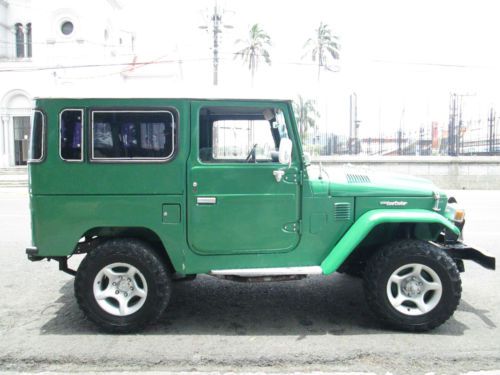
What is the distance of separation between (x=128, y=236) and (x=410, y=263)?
2.64 m

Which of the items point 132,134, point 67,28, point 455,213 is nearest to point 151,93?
point 132,134

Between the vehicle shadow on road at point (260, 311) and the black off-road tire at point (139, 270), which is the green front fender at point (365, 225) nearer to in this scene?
the vehicle shadow on road at point (260, 311)

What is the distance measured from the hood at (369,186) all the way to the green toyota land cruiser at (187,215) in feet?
0.13

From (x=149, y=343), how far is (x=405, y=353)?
215cm

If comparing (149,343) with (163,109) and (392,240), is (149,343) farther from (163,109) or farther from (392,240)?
(392,240)

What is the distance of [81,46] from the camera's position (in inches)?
1124

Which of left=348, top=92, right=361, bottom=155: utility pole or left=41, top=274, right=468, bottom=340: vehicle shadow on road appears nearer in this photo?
left=41, top=274, right=468, bottom=340: vehicle shadow on road

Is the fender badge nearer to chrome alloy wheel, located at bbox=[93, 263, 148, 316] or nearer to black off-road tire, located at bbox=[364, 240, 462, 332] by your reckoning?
black off-road tire, located at bbox=[364, 240, 462, 332]

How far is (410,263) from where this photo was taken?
4137 millimetres

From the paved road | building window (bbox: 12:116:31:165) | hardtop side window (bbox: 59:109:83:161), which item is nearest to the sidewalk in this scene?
building window (bbox: 12:116:31:165)

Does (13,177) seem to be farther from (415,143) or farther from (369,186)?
(369,186)

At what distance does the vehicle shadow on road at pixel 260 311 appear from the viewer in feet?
13.8

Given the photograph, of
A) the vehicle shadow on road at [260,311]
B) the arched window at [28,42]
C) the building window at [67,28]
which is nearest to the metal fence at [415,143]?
the vehicle shadow on road at [260,311]

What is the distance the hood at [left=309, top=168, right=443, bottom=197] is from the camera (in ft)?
14.0
